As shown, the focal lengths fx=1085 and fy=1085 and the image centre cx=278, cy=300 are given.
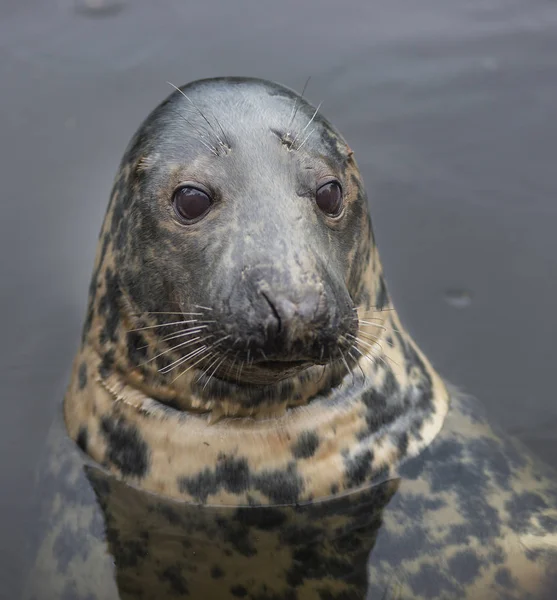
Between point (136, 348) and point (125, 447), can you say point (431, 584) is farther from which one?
point (136, 348)

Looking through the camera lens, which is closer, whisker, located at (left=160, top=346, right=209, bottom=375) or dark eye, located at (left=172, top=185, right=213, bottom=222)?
whisker, located at (left=160, top=346, right=209, bottom=375)

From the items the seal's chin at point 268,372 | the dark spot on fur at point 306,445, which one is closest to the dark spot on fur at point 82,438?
the seal's chin at point 268,372

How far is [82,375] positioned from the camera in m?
3.86

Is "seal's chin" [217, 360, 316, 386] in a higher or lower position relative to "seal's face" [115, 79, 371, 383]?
lower

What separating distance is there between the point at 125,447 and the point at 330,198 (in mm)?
1089

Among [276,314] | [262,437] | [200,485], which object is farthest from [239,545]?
[276,314]

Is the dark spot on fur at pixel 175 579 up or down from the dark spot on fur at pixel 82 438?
down

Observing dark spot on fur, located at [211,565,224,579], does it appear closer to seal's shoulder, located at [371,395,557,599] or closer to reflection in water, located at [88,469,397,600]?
reflection in water, located at [88,469,397,600]

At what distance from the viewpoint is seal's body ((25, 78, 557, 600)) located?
11.1 feet

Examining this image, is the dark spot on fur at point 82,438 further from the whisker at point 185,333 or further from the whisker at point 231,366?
the whisker at point 231,366

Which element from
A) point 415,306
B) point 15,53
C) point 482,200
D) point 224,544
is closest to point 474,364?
point 415,306

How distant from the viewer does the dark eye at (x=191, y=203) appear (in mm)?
3326

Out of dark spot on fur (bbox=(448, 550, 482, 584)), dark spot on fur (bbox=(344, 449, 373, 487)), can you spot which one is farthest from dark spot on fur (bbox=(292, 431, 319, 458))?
dark spot on fur (bbox=(448, 550, 482, 584))

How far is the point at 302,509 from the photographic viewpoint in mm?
3588
